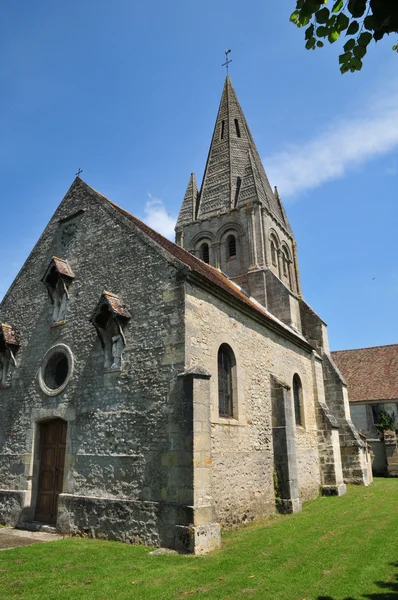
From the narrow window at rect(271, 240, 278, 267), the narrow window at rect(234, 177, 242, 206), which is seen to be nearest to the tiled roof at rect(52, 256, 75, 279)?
the narrow window at rect(271, 240, 278, 267)

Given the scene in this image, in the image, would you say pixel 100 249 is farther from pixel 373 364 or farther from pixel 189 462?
pixel 373 364

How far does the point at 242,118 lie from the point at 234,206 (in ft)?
29.8

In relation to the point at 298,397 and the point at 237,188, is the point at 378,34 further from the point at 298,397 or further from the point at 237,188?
the point at 237,188

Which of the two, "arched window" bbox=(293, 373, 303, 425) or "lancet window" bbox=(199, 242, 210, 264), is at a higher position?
"lancet window" bbox=(199, 242, 210, 264)

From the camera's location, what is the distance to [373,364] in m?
30.7

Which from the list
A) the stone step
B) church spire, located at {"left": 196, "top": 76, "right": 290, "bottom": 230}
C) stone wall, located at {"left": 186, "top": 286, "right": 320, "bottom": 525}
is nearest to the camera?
stone wall, located at {"left": 186, "top": 286, "right": 320, "bottom": 525}

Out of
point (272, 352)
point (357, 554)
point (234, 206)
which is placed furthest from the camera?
point (234, 206)

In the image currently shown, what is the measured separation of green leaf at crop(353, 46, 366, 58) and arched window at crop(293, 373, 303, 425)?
1285cm

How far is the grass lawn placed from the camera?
5.99 metres

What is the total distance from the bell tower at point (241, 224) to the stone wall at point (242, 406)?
6.04m

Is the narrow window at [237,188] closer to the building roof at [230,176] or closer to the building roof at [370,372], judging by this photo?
the building roof at [230,176]

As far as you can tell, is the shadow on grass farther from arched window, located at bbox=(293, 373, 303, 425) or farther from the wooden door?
arched window, located at bbox=(293, 373, 303, 425)

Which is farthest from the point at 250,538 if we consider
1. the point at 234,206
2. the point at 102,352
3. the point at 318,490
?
the point at 234,206

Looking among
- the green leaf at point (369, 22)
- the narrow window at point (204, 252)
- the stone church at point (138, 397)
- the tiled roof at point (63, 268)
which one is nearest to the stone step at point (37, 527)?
the stone church at point (138, 397)
